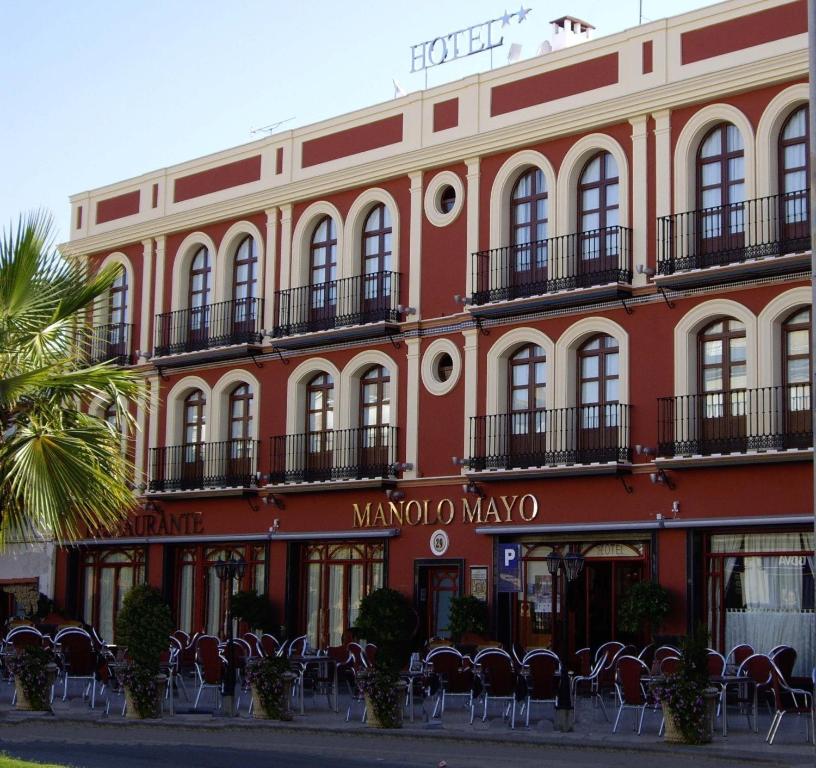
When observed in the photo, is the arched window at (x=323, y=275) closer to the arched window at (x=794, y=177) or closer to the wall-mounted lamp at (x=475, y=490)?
the wall-mounted lamp at (x=475, y=490)

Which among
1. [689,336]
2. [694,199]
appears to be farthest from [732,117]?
[689,336]

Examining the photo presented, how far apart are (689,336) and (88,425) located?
1259cm

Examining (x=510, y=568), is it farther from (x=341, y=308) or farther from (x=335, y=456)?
(x=341, y=308)

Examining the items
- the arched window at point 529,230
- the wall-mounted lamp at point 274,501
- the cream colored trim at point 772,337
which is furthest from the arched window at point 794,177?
the wall-mounted lamp at point 274,501

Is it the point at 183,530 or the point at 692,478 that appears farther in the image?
the point at 183,530

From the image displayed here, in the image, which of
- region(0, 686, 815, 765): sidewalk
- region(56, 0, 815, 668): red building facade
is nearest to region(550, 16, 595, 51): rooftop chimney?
region(56, 0, 815, 668): red building facade

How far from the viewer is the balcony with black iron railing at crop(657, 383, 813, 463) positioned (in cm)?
2489

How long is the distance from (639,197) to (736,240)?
229 cm

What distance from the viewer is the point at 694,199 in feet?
88.8

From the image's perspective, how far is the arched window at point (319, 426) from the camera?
3241 centimetres

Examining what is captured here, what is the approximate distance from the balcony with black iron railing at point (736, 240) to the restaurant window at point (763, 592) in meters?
4.33

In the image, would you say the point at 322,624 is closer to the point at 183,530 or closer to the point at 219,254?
the point at 183,530

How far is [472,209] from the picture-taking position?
99.9ft

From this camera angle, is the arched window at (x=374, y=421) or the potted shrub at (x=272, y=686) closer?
the potted shrub at (x=272, y=686)
